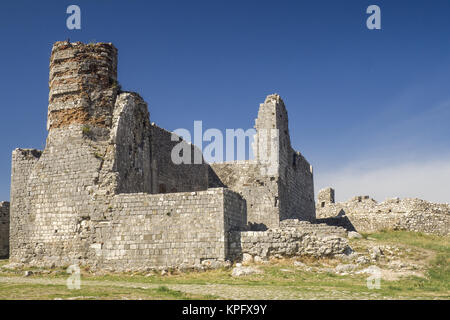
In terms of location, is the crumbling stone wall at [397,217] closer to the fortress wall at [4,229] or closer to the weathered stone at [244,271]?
the weathered stone at [244,271]

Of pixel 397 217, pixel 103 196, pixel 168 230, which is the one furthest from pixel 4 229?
pixel 397 217

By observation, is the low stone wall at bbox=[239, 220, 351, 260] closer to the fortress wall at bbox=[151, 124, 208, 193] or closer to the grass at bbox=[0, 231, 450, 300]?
the grass at bbox=[0, 231, 450, 300]

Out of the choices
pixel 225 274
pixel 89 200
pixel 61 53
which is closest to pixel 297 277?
pixel 225 274

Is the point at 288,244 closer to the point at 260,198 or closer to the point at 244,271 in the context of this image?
the point at 244,271

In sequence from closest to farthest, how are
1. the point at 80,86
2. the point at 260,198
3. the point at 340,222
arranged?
the point at 80,86 < the point at 260,198 < the point at 340,222

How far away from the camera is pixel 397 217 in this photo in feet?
101

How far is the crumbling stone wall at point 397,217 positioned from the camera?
30.0m

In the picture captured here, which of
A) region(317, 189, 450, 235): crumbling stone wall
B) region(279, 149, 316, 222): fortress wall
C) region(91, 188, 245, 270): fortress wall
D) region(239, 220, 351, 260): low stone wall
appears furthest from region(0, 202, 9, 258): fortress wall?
region(317, 189, 450, 235): crumbling stone wall

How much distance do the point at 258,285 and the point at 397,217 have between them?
20113 mm

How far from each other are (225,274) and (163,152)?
11.3 m

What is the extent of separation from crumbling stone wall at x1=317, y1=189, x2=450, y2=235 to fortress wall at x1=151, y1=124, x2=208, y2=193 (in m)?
9.03

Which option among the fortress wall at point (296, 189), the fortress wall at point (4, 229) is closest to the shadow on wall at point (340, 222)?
the fortress wall at point (296, 189)

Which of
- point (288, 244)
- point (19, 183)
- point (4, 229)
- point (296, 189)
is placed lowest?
point (288, 244)

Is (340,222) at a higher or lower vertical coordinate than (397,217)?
lower
